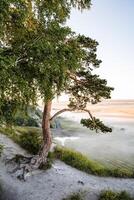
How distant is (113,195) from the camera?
69.7 feet

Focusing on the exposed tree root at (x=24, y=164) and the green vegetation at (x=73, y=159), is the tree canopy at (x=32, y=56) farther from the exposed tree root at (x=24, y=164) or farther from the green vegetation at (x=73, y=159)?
the green vegetation at (x=73, y=159)

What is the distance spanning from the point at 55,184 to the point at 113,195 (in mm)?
4193

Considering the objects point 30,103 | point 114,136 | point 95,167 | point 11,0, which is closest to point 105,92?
Answer: point 95,167

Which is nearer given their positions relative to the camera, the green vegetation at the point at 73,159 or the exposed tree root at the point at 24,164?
the exposed tree root at the point at 24,164

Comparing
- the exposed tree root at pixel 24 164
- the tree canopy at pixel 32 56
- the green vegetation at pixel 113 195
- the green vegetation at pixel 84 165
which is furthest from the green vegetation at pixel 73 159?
the tree canopy at pixel 32 56

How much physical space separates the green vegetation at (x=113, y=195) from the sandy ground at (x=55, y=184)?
580mm

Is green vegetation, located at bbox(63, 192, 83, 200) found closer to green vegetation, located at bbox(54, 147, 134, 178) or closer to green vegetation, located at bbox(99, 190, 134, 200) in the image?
green vegetation, located at bbox(99, 190, 134, 200)

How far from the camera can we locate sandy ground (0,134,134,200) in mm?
21594

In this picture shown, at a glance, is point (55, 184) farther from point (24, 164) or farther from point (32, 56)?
point (32, 56)

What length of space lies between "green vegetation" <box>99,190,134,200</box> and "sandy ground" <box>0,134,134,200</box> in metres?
0.58

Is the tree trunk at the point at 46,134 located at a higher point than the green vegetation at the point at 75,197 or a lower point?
higher

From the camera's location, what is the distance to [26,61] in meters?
14.5

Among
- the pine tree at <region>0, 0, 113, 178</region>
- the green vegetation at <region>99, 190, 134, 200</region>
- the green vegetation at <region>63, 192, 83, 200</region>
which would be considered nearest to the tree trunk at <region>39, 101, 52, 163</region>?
the green vegetation at <region>63, 192, 83, 200</region>

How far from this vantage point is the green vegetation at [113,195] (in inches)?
823
